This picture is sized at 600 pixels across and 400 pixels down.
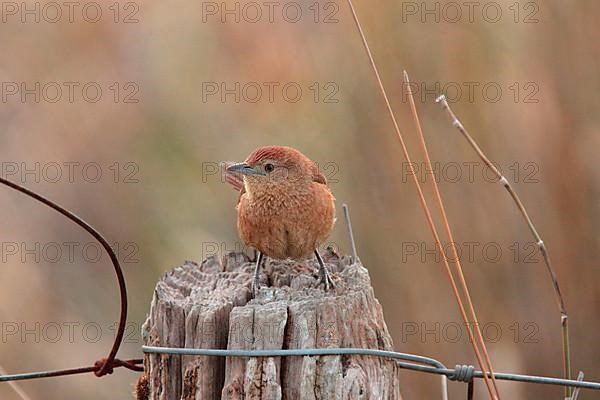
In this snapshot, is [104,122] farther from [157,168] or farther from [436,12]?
[436,12]

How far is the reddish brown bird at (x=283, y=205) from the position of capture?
3225mm

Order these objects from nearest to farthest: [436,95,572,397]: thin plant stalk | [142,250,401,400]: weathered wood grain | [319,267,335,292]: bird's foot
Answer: [142,250,401,400]: weathered wood grain < [319,267,335,292]: bird's foot < [436,95,572,397]: thin plant stalk

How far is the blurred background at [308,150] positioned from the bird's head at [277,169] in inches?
57.5

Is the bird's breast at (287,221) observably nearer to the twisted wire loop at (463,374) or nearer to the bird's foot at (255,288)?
the bird's foot at (255,288)

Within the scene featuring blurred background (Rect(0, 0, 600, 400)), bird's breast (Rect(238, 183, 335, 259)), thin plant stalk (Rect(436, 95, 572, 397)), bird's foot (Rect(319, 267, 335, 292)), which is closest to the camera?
bird's foot (Rect(319, 267, 335, 292))

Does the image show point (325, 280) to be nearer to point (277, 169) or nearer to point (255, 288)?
point (255, 288)

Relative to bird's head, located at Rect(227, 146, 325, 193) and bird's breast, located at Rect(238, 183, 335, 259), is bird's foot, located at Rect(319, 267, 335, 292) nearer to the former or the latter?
bird's breast, located at Rect(238, 183, 335, 259)

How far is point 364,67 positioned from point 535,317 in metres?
1.66

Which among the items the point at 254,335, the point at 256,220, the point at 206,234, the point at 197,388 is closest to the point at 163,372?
the point at 197,388

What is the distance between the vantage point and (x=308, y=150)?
500cm

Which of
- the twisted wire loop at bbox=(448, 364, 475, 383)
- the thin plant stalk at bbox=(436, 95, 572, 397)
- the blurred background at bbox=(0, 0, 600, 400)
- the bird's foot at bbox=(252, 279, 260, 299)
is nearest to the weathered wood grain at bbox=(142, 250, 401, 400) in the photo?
the bird's foot at bbox=(252, 279, 260, 299)

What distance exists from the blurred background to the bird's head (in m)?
1.46

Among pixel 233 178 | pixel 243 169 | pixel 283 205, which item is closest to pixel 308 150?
pixel 233 178

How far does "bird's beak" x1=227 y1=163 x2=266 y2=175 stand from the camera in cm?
344
